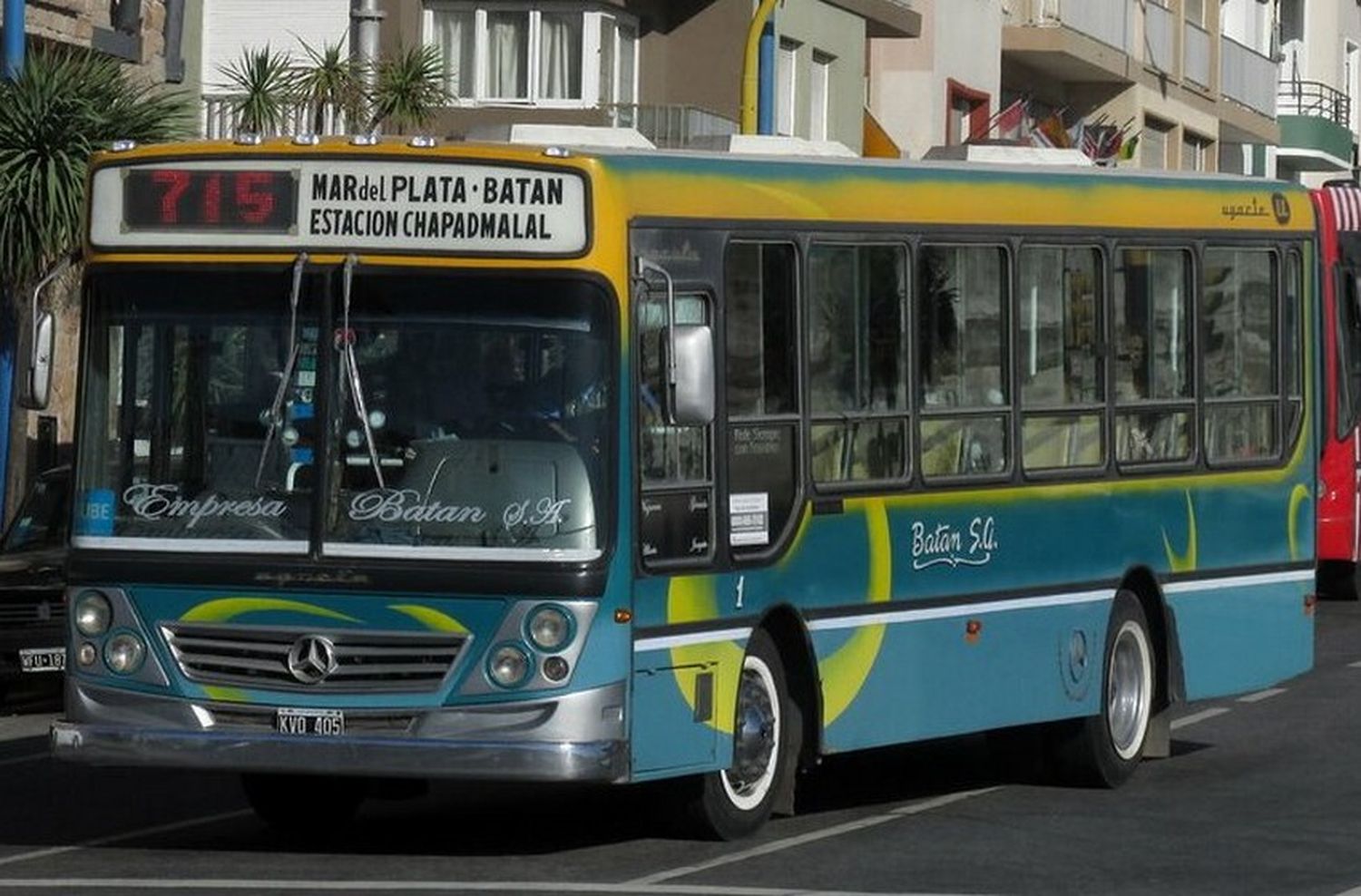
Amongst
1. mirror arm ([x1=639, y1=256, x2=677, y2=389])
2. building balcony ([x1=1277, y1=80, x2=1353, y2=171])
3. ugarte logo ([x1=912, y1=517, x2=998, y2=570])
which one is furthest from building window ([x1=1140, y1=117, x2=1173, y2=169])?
mirror arm ([x1=639, y1=256, x2=677, y2=389])

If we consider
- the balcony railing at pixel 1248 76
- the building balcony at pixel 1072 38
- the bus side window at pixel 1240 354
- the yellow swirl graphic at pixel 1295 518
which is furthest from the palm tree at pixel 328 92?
the balcony railing at pixel 1248 76

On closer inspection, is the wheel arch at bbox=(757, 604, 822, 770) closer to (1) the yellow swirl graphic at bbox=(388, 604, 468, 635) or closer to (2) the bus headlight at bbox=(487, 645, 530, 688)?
(2) the bus headlight at bbox=(487, 645, 530, 688)

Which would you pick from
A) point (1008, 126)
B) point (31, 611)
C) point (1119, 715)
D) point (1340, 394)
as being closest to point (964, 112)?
point (1008, 126)

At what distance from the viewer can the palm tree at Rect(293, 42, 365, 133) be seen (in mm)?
27203

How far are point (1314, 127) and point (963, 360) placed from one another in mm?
48382

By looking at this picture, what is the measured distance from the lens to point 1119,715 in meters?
15.9

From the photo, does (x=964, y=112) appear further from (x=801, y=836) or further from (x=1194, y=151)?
(x=801, y=836)

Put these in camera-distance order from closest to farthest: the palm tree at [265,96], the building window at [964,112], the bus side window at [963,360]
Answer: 1. the bus side window at [963,360]
2. the palm tree at [265,96]
3. the building window at [964,112]

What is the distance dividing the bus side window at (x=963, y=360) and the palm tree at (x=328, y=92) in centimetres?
1275

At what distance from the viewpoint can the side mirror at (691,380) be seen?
12.2 metres

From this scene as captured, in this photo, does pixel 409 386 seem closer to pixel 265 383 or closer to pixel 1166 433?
pixel 265 383

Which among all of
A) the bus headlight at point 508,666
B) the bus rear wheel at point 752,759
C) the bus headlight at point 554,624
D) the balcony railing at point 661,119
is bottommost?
the bus rear wheel at point 752,759

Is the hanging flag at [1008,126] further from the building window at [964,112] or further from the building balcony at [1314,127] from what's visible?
the building balcony at [1314,127]

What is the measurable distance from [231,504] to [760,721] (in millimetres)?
2219
